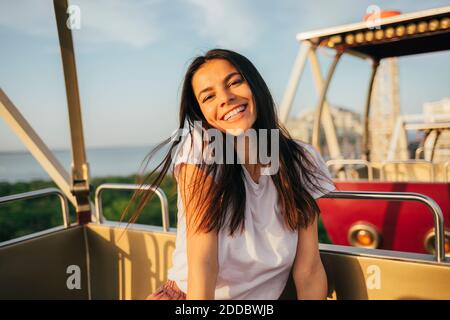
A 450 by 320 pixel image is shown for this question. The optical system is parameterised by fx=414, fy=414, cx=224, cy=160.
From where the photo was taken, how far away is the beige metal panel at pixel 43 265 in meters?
2.58

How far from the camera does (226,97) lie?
1666 mm

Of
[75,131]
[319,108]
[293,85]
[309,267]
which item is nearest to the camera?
[309,267]

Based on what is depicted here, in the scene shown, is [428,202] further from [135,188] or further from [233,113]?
[135,188]

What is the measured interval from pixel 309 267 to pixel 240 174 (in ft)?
1.67

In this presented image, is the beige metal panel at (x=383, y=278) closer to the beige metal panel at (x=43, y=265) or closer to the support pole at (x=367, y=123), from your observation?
the beige metal panel at (x=43, y=265)

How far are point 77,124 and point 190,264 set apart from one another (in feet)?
5.75

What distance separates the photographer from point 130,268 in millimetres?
2854

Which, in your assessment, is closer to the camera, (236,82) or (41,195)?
(236,82)

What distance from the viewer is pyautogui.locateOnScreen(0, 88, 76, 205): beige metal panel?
2.71 metres

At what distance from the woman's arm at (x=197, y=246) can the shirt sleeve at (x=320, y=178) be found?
49 cm

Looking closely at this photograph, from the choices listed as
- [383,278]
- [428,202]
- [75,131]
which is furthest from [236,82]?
[75,131]

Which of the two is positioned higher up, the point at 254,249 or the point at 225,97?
the point at 225,97

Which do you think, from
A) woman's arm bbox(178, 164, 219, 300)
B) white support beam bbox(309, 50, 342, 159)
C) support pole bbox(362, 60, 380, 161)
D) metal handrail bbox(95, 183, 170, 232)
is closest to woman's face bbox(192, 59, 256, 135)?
woman's arm bbox(178, 164, 219, 300)
